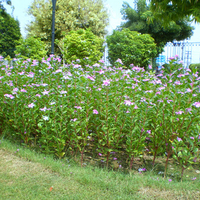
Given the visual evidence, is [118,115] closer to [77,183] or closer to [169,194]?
[77,183]

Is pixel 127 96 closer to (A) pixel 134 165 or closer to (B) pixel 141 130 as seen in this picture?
(B) pixel 141 130

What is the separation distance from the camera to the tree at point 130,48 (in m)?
13.7

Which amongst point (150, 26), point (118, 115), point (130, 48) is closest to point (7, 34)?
point (150, 26)

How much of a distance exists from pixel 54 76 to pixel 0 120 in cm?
189

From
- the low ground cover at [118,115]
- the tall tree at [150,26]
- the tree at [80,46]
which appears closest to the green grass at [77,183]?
the low ground cover at [118,115]

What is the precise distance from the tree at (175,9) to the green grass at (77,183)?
6.29 meters

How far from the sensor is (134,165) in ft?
11.0

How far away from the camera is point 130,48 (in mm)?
13609

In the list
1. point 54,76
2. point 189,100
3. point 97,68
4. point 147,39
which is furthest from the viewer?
point 147,39

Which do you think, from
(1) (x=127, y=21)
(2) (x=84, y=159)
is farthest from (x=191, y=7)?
(1) (x=127, y=21)

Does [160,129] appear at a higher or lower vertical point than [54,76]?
lower

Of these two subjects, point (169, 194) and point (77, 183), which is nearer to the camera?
point (169, 194)

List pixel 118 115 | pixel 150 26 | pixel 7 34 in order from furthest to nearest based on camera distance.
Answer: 1. pixel 7 34
2. pixel 150 26
3. pixel 118 115

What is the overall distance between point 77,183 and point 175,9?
7794mm
